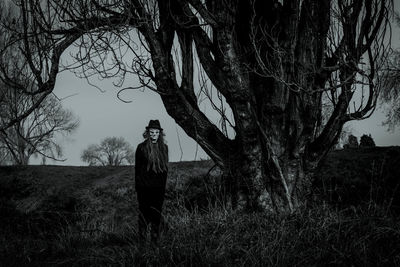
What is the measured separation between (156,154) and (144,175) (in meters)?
0.33

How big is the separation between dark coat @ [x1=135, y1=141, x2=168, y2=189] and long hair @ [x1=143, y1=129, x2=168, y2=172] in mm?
63

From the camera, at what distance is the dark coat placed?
4477 millimetres

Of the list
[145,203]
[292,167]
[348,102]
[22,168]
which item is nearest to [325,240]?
[292,167]

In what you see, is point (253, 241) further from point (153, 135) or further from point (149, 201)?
point (153, 135)

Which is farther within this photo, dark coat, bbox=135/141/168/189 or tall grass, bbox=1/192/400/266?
dark coat, bbox=135/141/168/189

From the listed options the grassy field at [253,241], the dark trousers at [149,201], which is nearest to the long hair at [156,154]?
the dark trousers at [149,201]

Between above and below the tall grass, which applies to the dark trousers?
above

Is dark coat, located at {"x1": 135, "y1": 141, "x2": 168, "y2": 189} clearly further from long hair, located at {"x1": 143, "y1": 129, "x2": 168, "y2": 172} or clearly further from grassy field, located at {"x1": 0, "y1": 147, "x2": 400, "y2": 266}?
grassy field, located at {"x1": 0, "y1": 147, "x2": 400, "y2": 266}

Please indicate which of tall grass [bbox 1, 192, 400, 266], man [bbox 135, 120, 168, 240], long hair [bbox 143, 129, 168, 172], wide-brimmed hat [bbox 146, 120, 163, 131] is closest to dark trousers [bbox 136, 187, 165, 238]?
man [bbox 135, 120, 168, 240]

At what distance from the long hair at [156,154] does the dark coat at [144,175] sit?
63 mm

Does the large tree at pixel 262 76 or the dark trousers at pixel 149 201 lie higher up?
the large tree at pixel 262 76

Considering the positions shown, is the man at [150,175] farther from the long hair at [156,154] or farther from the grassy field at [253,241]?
the grassy field at [253,241]

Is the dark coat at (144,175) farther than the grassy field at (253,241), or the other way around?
the dark coat at (144,175)

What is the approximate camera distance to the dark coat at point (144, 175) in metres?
4.48
